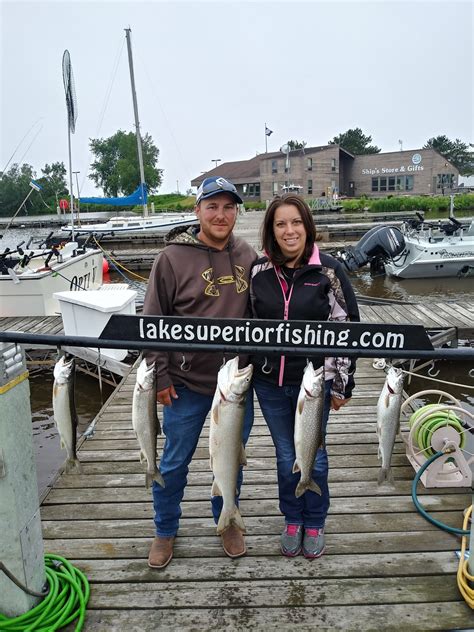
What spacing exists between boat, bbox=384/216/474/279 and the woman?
614 inches

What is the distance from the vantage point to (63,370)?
2.25m

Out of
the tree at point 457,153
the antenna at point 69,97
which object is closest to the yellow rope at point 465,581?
the antenna at point 69,97

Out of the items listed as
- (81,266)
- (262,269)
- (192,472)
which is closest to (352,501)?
(192,472)

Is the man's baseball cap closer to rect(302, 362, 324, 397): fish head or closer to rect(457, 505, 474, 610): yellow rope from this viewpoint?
rect(302, 362, 324, 397): fish head

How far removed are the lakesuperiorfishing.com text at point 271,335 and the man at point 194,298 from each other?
1.32 feet

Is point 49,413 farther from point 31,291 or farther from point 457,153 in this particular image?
point 457,153

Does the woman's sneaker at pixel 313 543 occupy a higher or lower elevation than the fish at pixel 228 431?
lower

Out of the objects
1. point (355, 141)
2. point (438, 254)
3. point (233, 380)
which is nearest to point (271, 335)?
point (233, 380)

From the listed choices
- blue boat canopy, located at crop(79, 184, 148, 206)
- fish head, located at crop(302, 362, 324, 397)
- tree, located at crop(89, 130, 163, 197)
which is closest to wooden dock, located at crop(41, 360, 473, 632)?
fish head, located at crop(302, 362, 324, 397)

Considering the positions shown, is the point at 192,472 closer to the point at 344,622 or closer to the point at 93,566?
the point at 93,566

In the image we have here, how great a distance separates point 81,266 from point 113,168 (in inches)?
2828

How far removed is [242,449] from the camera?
2.31 m

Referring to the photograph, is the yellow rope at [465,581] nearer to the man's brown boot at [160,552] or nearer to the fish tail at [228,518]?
the fish tail at [228,518]

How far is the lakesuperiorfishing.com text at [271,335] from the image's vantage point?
198 cm
